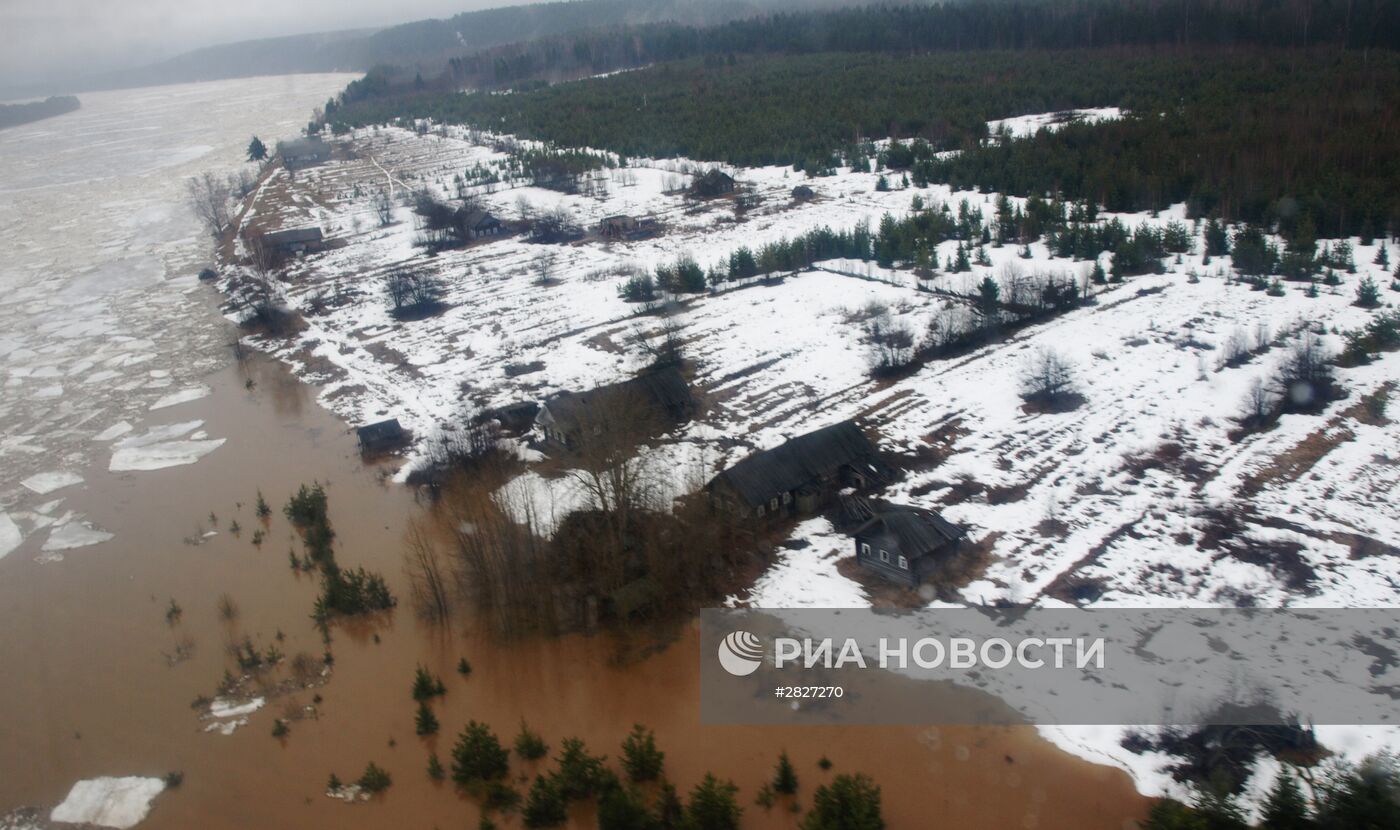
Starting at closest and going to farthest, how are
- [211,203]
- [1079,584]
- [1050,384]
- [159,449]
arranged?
1. [1079,584]
2. [1050,384]
3. [159,449]
4. [211,203]

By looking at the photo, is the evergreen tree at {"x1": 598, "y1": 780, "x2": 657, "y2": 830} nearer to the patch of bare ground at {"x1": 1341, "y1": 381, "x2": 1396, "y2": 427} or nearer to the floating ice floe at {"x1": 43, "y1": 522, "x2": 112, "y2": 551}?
the floating ice floe at {"x1": 43, "y1": 522, "x2": 112, "y2": 551}

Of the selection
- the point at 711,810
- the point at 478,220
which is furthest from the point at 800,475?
the point at 478,220

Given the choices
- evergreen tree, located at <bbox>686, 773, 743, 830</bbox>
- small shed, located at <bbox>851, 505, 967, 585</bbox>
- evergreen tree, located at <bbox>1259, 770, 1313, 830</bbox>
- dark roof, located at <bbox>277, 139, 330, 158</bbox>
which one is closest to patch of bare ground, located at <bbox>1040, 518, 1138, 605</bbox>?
small shed, located at <bbox>851, 505, 967, 585</bbox>

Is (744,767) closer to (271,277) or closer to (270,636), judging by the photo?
(270,636)

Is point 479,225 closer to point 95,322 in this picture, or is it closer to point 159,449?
point 95,322

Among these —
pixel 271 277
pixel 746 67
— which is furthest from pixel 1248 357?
pixel 746 67

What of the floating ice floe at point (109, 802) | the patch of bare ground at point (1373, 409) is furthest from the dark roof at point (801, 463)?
the patch of bare ground at point (1373, 409)

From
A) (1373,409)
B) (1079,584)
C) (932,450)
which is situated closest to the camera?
(1079,584)
